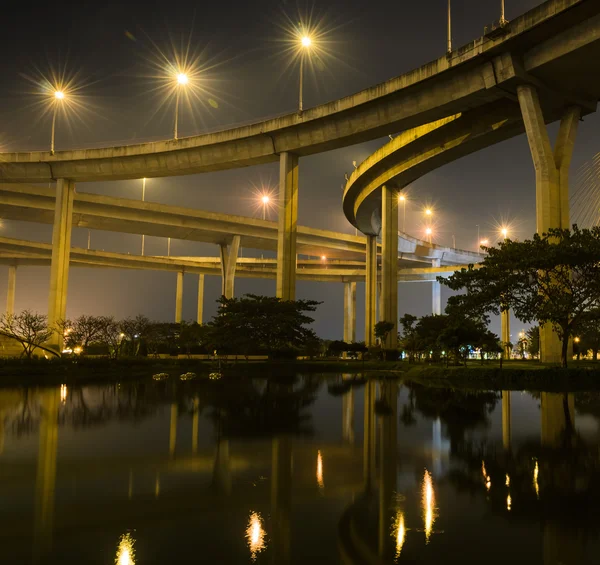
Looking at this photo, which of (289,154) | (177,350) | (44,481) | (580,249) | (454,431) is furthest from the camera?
(177,350)

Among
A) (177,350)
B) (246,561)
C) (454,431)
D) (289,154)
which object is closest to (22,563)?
(246,561)

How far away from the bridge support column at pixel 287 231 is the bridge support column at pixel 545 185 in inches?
712

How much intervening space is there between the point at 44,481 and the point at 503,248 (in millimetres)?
22387

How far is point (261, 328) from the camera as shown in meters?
36.8

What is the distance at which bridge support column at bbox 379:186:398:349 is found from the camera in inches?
1825

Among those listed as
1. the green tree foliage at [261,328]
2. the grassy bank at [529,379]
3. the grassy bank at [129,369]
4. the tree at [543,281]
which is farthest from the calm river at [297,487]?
the green tree foliage at [261,328]

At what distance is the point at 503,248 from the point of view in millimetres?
24859

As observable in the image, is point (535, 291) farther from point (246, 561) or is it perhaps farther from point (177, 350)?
point (177, 350)

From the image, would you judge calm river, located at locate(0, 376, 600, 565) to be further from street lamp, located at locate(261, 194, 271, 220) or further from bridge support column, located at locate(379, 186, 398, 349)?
street lamp, located at locate(261, 194, 271, 220)

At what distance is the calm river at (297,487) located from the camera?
16.7ft

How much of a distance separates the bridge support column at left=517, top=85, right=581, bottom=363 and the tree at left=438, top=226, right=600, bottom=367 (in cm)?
240

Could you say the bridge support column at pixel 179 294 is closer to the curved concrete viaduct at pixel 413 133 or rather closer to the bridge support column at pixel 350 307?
the bridge support column at pixel 350 307

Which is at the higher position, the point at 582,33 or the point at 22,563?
the point at 582,33

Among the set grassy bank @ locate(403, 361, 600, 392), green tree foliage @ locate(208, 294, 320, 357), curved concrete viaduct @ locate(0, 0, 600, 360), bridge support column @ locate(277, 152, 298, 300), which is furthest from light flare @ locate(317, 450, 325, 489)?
bridge support column @ locate(277, 152, 298, 300)
